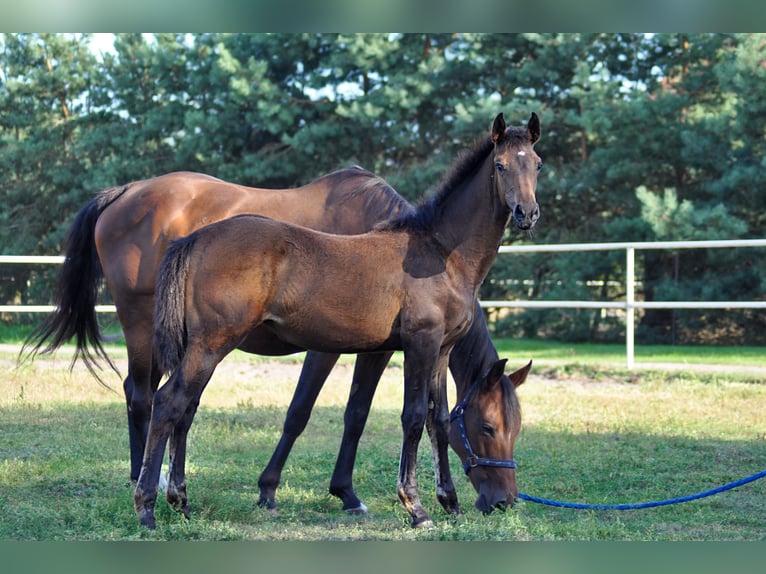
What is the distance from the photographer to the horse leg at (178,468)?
14.3ft

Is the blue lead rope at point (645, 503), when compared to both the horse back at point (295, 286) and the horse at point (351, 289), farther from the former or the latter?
the horse back at point (295, 286)

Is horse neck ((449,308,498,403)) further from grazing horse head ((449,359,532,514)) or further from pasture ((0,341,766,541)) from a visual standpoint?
pasture ((0,341,766,541))

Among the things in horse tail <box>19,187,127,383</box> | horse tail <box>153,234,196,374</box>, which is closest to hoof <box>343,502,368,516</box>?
horse tail <box>153,234,196,374</box>

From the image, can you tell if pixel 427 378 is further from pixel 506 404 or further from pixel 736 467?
pixel 736 467

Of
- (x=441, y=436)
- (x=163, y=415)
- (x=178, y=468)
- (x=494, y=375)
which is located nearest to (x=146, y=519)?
(x=178, y=468)

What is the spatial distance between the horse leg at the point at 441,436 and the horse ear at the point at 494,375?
13.1 inches

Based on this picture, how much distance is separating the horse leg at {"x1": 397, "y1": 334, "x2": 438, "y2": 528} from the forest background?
10.3 metres

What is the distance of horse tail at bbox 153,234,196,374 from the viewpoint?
13.3ft

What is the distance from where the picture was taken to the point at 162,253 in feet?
18.7

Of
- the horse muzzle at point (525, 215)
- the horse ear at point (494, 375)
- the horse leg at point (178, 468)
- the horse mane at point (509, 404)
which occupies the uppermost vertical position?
the horse muzzle at point (525, 215)

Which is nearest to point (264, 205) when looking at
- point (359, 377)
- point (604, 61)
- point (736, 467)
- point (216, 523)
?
point (359, 377)

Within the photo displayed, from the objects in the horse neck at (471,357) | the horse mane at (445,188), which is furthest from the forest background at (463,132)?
the horse mane at (445,188)

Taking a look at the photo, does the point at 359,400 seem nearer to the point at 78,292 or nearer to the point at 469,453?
the point at 469,453

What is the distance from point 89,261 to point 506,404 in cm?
340
